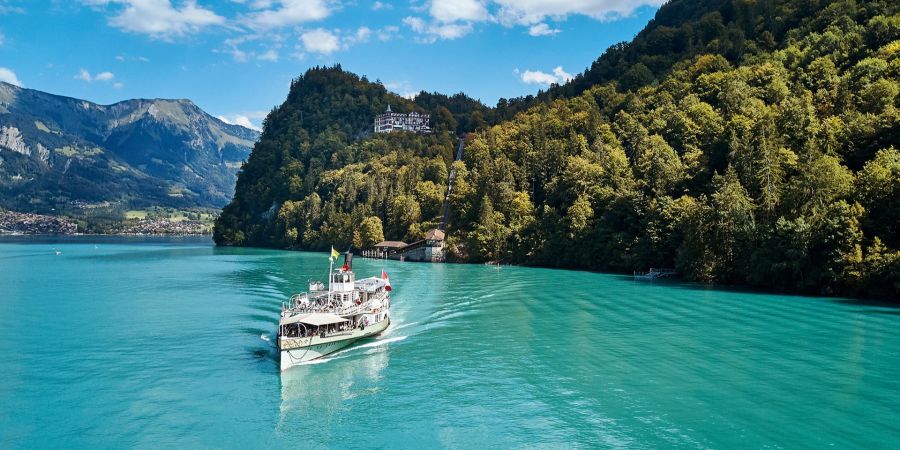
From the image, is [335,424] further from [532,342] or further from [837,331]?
[837,331]

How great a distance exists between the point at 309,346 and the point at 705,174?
3137 inches

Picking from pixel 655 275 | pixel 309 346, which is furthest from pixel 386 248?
pixel 309 346

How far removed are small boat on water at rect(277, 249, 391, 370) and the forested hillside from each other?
162 feet

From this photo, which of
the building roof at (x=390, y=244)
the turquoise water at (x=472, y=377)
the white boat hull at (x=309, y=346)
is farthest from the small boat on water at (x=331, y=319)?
the building roof at (x=390, y=244)

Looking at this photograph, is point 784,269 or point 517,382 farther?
point 784,269

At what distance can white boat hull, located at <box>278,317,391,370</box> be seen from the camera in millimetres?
37656

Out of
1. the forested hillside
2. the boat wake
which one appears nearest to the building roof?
the forested hillside

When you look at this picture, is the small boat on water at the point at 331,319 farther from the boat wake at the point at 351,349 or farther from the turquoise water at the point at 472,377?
the turquoise water at the point at 472,377

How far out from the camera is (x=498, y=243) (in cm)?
12756

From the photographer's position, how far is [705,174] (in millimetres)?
98688

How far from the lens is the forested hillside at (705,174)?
227 ft

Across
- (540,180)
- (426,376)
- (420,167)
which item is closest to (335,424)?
(426,376)

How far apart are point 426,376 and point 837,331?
3334cm

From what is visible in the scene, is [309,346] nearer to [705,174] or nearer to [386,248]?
[705,174]
